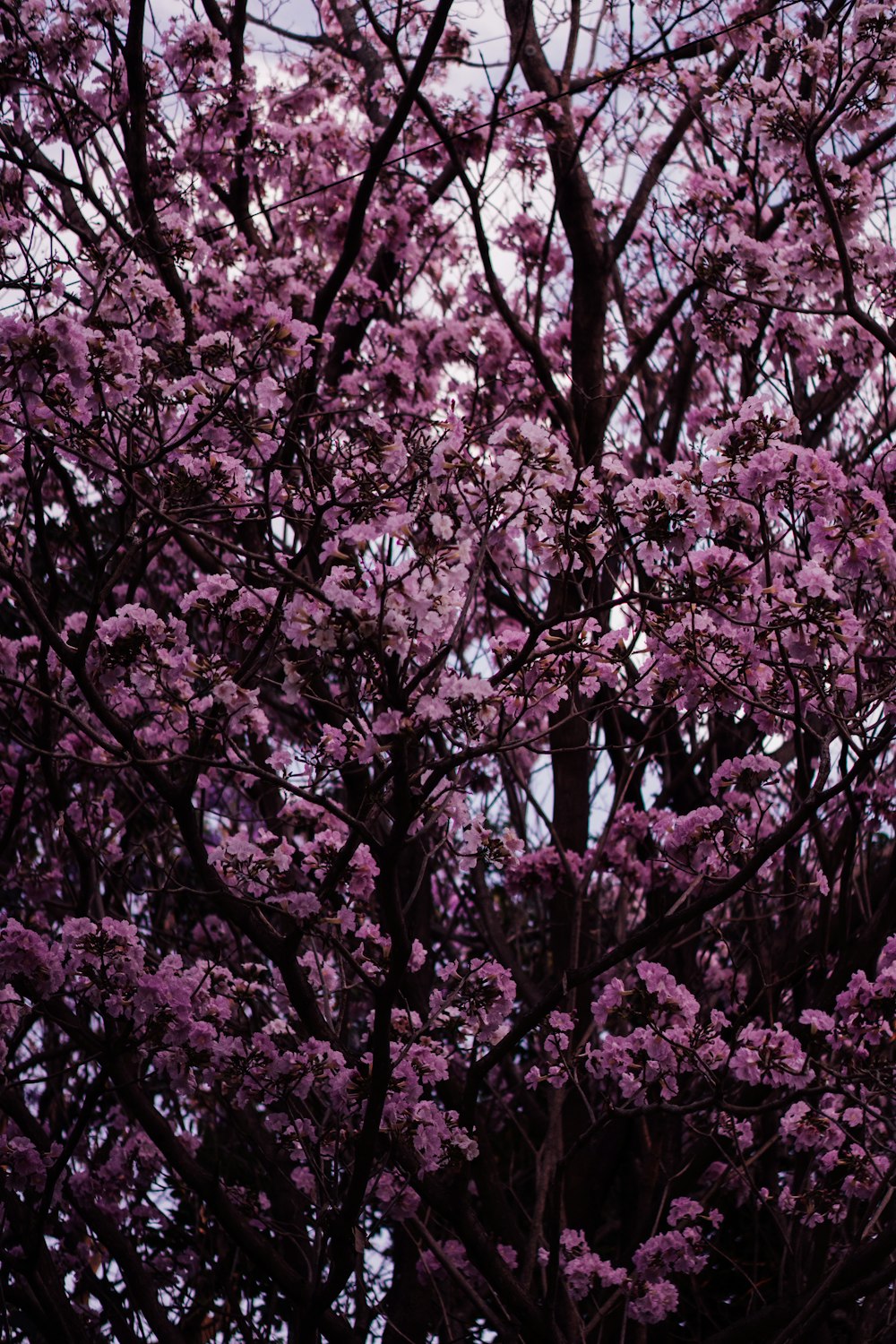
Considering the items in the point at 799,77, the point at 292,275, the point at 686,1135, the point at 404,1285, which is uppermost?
the point at 292,275

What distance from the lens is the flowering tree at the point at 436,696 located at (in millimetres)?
3629

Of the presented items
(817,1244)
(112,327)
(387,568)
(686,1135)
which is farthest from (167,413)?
(686,1135)

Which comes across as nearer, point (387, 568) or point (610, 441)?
point (387, 568)

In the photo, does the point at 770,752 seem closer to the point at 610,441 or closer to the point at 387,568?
the point at 610,441

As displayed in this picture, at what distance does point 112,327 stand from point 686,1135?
4.61 m

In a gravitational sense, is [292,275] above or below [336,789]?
above

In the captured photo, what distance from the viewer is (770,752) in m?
6.18

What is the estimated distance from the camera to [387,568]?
3.05m

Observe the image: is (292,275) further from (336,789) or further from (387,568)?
(387,568)

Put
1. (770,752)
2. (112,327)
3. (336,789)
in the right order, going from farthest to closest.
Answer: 1. (336,789)
2. (770,752)
3. (112,327)

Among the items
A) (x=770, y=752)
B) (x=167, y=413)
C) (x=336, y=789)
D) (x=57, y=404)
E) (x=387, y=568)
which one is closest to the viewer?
(x=387, y=568)

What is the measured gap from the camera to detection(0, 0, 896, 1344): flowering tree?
11.9ft

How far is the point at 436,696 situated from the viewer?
10.4ft

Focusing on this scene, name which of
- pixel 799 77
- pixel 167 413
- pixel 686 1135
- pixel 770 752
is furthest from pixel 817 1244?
pixel 799 77
